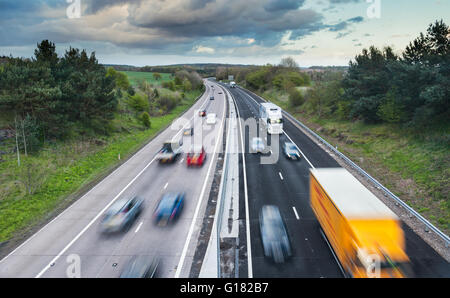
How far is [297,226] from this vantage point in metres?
18.1

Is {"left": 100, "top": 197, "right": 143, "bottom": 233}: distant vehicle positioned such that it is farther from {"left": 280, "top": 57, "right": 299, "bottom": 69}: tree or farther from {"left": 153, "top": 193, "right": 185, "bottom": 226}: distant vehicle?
{"left": 280, "top": 57, "right": 299, "bottom": 69}: tree

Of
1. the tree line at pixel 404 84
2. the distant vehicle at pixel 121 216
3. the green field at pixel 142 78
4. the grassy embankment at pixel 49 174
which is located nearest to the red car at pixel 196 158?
the grassy embankment at pixel 49 174

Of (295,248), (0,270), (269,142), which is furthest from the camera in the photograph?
(269,142)

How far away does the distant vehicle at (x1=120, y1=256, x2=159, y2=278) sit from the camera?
13645mm

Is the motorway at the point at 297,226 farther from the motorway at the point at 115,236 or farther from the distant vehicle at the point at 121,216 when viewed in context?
the distant vehicle at the point at 121,216

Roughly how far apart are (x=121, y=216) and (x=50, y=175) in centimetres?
1303

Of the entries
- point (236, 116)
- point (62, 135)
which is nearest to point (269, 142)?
point (236, 116)

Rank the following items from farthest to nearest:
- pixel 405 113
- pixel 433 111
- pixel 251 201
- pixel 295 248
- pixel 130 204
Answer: pixel 405 113, pixel 433 111, pixel 251 201, pixel 130 204, pixel 295 248

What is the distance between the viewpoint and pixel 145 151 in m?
36.4

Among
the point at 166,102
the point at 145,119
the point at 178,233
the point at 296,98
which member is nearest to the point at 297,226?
the point at 178,233

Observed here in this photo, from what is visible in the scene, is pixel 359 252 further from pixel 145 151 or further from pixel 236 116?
pixel 236 116

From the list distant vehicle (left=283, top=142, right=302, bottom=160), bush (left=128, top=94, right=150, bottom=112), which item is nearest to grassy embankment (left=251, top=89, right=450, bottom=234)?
distant vehicle (left=283, top=142, right=302, bottom=160)

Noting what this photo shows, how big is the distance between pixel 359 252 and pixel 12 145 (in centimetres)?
3501

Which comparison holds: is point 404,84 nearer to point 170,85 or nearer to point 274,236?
point 274,236
